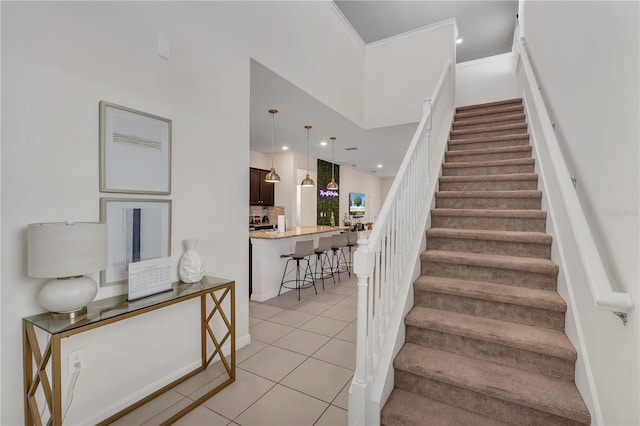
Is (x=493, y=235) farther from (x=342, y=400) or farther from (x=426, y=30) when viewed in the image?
(x=426, y=30)

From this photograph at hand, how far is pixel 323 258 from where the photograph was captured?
5.74 metres

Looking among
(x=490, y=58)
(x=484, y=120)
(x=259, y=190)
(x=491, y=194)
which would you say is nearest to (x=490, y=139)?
(x=484, y=120)

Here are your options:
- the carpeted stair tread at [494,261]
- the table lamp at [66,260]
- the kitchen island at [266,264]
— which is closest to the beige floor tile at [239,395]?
the table lamp at [66,260]

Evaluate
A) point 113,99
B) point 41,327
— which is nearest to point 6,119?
point 113,99

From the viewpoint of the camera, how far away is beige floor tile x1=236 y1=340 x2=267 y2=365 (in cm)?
261

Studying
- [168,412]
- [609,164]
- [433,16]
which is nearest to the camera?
[609,164]

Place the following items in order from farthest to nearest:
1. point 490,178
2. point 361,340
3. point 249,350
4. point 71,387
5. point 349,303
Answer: point 349,303 < point 490,178 < point 249,350 < point 71,387 < point 361,340

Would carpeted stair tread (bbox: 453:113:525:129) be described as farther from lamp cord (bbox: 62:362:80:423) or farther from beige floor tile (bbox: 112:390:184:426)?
lamp cord (bbox: 62:362:80:423)

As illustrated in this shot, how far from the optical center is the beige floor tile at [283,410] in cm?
184

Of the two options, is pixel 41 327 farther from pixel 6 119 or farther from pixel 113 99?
pixel 113 99

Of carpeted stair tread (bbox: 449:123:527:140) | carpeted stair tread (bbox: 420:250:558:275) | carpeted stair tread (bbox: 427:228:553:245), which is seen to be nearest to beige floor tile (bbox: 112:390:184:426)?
carpeted stair tread (bbox: 420:250:558:275)

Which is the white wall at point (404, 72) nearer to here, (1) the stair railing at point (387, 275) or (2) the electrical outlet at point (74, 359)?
(1) the stair railing at point (387, 275)

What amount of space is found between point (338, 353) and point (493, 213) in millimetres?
1852

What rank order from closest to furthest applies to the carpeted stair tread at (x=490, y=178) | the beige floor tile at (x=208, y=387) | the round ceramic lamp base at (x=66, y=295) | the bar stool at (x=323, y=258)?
the round ceramic lamp base at (x=66, y=295) < the beige floor tile at (x=208, y=387) < the carpeted stair tread at (x=490, y=178) < the bar stool at (x=323, y=258)
